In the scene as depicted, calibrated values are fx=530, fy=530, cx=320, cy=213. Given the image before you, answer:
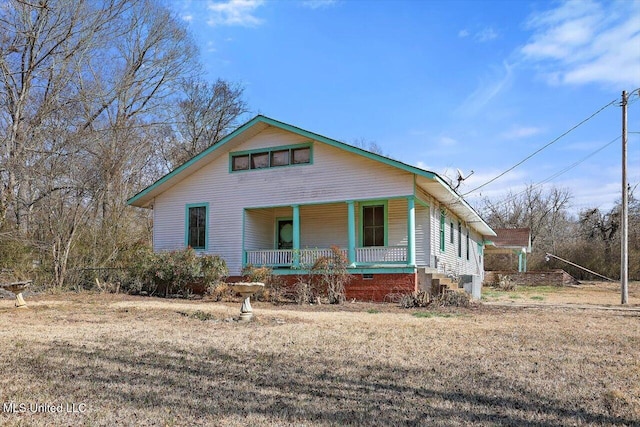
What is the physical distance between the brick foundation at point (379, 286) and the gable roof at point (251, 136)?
3.01m

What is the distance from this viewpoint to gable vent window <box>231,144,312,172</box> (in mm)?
17516

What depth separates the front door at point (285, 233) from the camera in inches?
766

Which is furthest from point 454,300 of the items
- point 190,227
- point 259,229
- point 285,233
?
point 190,227

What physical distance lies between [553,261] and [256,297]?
26.3 metres

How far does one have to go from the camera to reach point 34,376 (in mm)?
5305

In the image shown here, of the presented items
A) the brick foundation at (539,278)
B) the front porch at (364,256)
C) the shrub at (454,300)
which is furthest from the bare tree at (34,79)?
the brick foundation at (539,278)

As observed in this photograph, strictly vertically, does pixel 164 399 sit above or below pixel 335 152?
below

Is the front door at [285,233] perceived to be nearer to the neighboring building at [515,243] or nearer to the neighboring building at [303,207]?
the neighboring building at [303,207]

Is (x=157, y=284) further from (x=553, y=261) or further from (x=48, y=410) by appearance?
(x=553, y=261)

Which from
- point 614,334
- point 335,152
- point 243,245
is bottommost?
point 614,334

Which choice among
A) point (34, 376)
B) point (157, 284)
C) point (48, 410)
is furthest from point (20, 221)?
point (48, 410)

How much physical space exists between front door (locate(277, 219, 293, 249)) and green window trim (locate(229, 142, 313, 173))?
254 centimetres

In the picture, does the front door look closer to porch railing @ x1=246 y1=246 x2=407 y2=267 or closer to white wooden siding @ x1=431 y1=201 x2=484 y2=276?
porch railing @ x1=246 y1=246 x2=407 y2=267

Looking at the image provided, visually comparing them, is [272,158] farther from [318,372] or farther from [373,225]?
[318,372]
